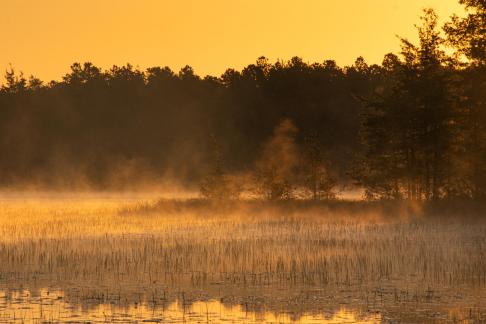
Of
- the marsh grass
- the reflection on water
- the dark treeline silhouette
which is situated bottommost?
the reflection on water

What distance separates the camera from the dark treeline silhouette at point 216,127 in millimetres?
58094

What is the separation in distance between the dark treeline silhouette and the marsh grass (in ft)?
45.1

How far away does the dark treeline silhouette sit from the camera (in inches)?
2287

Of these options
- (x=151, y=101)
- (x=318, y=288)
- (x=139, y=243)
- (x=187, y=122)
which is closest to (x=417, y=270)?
(x=318, y=288)

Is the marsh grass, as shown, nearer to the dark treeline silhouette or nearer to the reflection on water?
the reflection on water

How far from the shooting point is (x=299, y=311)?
66.1 feet

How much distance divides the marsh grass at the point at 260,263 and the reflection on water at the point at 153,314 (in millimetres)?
381

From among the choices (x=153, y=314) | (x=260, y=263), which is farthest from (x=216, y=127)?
(x=153, y=314)

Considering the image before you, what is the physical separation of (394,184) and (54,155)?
86.4 metres

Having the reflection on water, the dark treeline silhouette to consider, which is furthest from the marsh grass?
the dark treeline silhouette

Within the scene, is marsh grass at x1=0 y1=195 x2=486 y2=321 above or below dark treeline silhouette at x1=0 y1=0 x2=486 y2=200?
below

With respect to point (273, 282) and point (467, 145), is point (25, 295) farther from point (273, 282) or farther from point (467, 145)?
point (467, 145)

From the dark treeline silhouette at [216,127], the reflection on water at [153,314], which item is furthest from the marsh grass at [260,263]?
the dark treeline silhouette at [216,127]

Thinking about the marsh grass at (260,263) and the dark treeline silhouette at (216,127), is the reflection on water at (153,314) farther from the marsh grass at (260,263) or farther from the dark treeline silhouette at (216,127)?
the dark treeline silhouette at (216,127)
